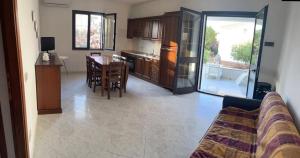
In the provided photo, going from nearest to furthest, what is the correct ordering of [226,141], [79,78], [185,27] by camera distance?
1. [226,141]
2. [185,27]
3. [79,78]

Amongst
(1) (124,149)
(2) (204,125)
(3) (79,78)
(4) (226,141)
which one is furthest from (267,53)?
(3) (79,78)

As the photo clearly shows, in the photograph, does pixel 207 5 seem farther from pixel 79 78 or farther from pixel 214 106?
pixel 79 78

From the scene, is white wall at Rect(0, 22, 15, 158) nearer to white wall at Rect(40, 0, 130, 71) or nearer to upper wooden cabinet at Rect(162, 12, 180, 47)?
upper wooden cabinet at Rect(162, 12, 180, 47)

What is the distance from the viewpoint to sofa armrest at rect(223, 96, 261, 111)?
11.0ft

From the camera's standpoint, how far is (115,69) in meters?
5.11

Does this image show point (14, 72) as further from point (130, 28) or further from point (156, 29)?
point (130, 28)

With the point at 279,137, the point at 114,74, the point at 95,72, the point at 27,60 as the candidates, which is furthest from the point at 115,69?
the point at 279,137

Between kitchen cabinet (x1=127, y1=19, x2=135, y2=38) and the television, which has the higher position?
kitchen cabinet (x1=127, y1=19, x2=135, y2=38)

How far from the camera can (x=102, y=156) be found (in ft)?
9.07

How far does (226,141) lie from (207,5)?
4418 mm

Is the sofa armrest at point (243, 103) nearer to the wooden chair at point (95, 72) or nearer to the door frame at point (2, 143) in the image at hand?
the door frame at point (2, 143)

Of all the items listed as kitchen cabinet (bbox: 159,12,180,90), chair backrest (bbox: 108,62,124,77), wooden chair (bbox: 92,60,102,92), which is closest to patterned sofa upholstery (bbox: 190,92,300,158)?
chair backrest (bbox: 108,62,124,77)

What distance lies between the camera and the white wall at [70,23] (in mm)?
7230

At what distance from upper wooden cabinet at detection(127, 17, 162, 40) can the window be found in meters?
0.63
